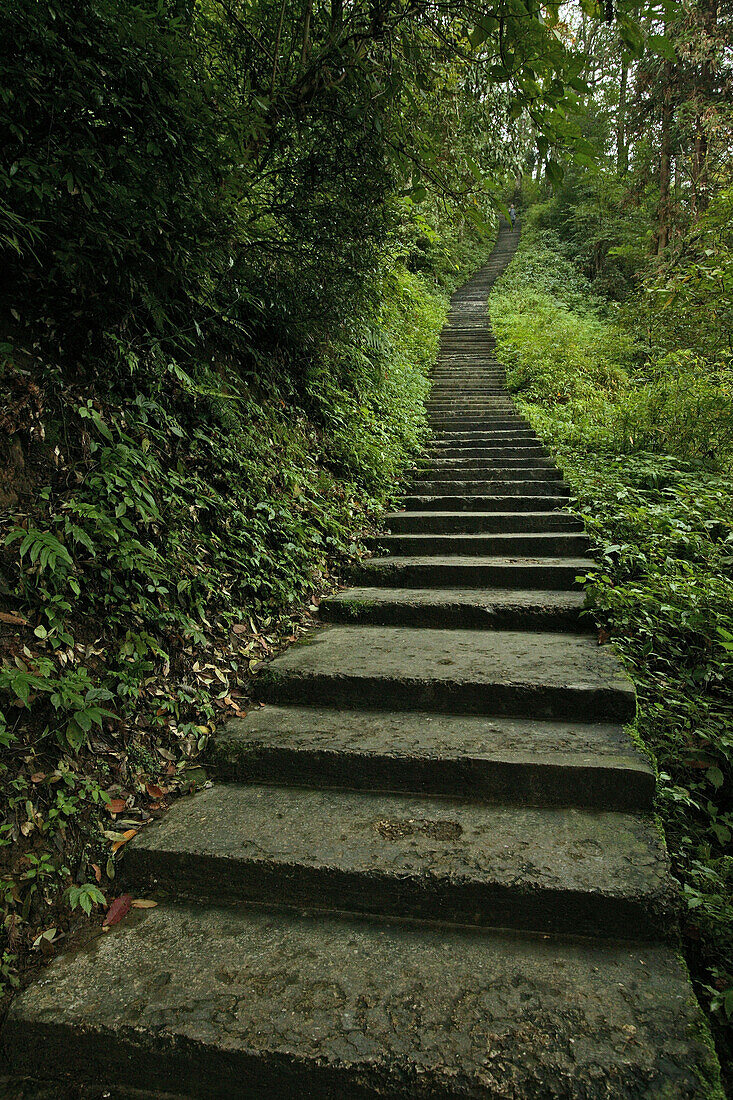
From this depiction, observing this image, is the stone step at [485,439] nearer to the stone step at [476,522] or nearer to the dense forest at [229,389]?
the dense forest at [229,389]

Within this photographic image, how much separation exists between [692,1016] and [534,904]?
0.47 metres

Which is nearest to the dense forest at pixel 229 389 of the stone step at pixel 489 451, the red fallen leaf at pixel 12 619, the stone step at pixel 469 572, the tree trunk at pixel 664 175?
the red fallen leaf at pixel 12 619

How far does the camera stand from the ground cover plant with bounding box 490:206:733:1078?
1.95m

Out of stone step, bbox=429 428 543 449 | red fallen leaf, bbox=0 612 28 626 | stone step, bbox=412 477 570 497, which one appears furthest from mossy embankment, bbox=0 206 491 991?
stone step, bbox=429 428 543 449

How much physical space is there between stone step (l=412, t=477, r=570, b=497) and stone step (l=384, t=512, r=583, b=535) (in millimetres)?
496

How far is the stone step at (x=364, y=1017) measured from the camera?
55.1 inches

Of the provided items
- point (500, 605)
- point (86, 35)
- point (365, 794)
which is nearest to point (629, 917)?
point (365, 794)

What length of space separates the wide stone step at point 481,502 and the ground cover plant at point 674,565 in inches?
9.1

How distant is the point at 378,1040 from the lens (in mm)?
1479

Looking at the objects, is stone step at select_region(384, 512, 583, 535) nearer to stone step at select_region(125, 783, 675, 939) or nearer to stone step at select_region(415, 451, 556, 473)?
stone step at select_region(415, 451, 556, 473)

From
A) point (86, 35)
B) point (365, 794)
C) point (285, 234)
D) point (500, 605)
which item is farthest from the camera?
point (285, 234)

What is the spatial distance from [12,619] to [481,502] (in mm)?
4149

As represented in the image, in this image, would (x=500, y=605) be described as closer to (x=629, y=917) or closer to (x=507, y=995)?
(x=629, y=917)

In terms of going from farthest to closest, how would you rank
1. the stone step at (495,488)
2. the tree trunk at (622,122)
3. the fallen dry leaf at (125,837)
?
the tree trunk at (622,122)
the stone step at (495,488)
the fallen dry leaf at (125,837)
